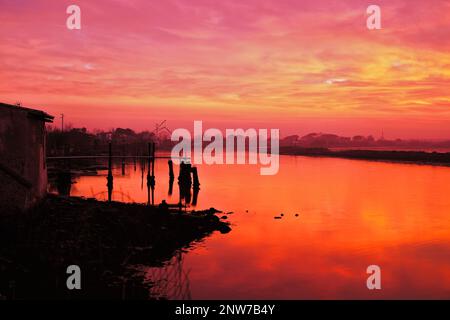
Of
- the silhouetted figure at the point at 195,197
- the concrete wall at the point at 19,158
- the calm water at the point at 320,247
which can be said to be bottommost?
the calm water at the point at 320,247

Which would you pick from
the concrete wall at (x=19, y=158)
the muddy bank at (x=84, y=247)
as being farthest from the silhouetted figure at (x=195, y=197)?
the concrete wall at (x=19, y=158)

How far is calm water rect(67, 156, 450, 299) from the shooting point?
14.1 m

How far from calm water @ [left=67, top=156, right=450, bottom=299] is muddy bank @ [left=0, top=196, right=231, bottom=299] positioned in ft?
3.88

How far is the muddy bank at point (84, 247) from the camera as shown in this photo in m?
11.0

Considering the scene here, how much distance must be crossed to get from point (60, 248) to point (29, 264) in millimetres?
1333

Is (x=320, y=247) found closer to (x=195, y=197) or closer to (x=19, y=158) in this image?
(x=19, y=158)

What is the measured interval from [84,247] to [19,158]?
3.99m

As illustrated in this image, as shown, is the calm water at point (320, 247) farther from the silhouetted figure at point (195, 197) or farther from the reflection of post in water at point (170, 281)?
the silhouetted figure at point (195, 197)

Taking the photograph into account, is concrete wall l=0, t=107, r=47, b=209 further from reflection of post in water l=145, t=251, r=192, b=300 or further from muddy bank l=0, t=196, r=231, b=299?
reflection of post in water l=145, t=251, r=192, b=300

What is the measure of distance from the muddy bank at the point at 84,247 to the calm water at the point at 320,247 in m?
1.18

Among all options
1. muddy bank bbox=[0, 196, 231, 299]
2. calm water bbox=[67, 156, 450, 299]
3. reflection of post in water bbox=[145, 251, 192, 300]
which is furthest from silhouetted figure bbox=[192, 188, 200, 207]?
reflection of post in water bbox=[145, 251, 192, 300]

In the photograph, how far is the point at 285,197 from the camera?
37281 mm

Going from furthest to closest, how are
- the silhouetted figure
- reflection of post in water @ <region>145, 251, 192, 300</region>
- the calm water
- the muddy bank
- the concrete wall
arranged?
the silhouetted figure < the calm water < the concrete wall < reflection of post in water @ <region>145, 251, 192, 300</region> < the muddy bank
